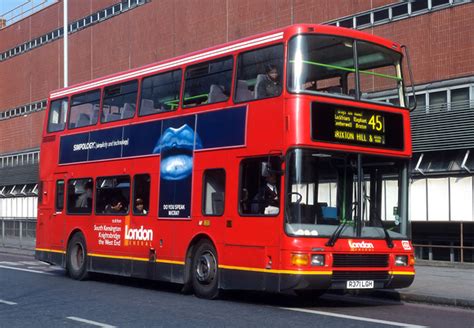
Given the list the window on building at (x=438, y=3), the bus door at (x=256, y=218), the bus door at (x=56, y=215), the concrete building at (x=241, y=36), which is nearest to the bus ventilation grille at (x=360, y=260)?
the bus door at (x=256, y=218)

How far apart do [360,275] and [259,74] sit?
3.72 metres

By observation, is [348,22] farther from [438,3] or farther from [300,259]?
[300,259]

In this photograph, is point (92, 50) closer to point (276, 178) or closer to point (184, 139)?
point (184, 139)

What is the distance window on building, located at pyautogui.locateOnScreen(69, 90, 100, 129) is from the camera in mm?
17266

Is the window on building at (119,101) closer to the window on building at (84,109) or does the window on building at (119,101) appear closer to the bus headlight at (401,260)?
the window on building at (84,109)

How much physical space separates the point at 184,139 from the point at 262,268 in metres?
3.42

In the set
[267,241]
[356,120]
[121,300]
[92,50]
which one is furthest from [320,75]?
[92,50]

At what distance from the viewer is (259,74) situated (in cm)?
1249

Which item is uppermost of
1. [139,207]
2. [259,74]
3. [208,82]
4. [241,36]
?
[241,36]

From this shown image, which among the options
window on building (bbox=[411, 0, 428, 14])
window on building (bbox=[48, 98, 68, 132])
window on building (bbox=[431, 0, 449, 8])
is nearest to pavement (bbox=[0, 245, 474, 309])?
window on building (bbox=[431, 0, 449, 8])

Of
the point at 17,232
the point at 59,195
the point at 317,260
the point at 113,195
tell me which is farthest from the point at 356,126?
the point at 17,232

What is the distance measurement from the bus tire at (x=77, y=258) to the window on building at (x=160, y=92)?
3858 mm

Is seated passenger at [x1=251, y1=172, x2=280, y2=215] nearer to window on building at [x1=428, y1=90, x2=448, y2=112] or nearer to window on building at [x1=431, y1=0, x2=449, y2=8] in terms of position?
window on building at [x1=428, y1=90, x2=448, y2=112]

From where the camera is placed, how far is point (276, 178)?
11758 mm
